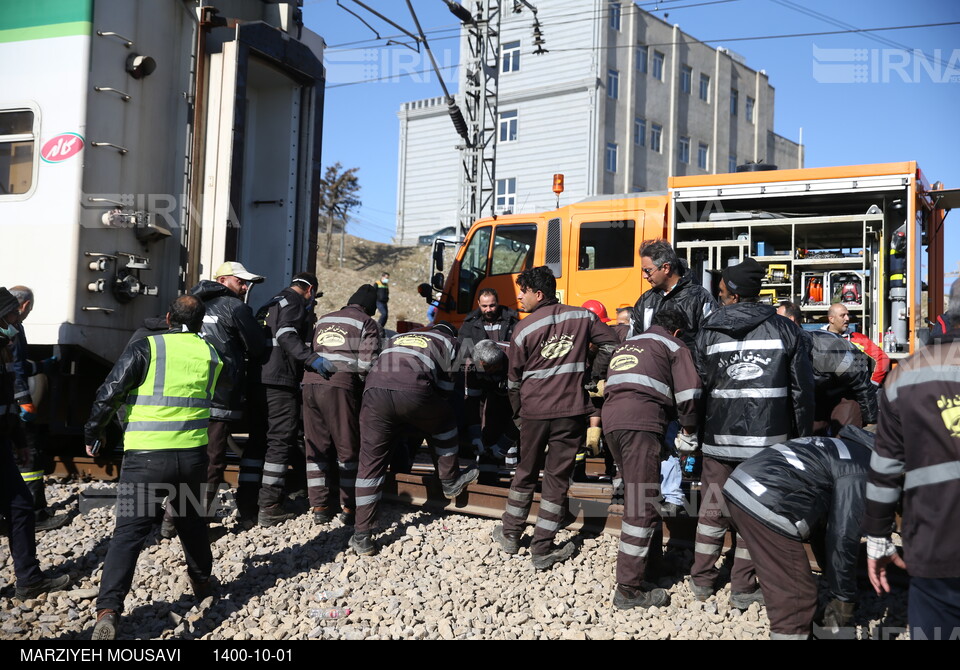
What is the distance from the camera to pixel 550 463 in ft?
18.0

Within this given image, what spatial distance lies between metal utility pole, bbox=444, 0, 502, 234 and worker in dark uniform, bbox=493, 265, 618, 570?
11.8 meters

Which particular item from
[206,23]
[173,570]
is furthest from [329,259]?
[173,570]

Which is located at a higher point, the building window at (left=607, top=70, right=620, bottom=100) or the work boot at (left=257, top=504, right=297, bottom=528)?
the building window at (left=607, top=70, right=620, bottom=100)

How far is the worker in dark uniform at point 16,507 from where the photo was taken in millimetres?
4980

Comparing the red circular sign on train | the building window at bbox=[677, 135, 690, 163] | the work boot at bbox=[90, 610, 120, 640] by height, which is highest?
the building window at bbox=[677, 135, 690, 163]

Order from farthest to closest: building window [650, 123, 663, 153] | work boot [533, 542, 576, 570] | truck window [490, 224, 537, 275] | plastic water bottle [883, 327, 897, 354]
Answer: building window [650, 123, 663, 153] → truck window [490, 224, 537, 275] → plastic water bottle [883, 327, 897, 354] → work boot [533, 542, 576, 570]

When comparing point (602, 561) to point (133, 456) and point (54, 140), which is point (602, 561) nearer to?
point (133, 456)

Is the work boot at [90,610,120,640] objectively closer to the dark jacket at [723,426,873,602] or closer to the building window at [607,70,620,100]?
the dark jacket at [723,426,873,602]

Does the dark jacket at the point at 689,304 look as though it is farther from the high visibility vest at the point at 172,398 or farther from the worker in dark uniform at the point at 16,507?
the worker in dark uniform at the point at 16,507

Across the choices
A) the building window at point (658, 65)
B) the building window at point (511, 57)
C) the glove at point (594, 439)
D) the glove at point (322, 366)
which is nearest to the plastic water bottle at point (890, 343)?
the glove at point (594, 439)

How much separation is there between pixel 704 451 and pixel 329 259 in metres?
28.6

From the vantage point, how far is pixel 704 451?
483 cm

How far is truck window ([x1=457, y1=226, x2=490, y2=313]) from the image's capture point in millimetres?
9992

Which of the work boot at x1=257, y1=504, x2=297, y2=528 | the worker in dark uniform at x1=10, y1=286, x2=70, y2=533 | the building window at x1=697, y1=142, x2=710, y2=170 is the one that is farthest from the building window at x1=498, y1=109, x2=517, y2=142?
the work boot at x1=257, y1=504, x2=297, y2=528
